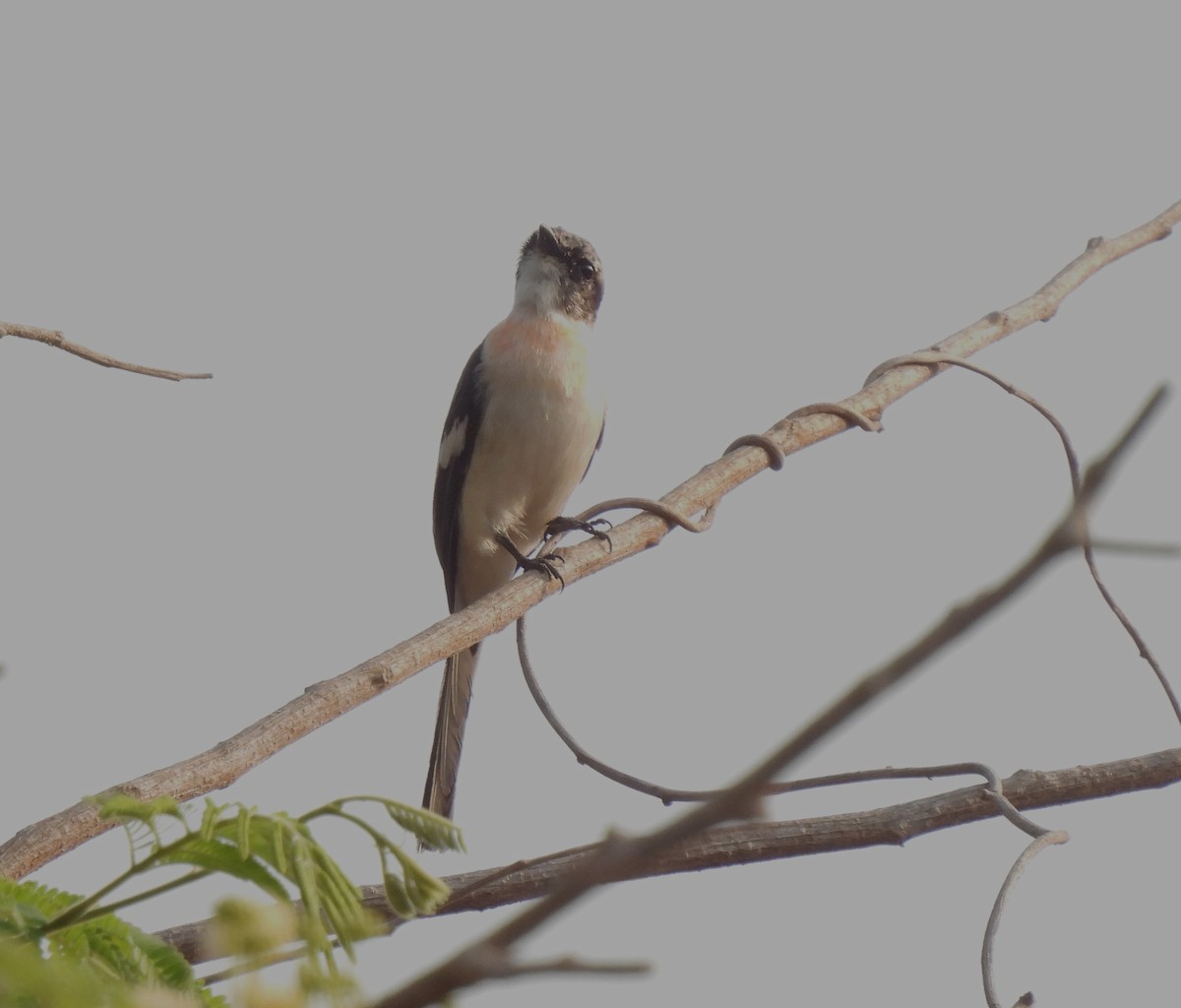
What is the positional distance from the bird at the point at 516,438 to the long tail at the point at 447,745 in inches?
14.6

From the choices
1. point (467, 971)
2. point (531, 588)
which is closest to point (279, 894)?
point (467, 971)

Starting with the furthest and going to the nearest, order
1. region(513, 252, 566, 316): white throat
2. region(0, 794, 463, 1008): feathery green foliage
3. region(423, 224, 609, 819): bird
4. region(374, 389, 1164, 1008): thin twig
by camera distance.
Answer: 1. region(513, 252, 566, 316): white throat
2. region(423, 224, 609, 819): bird
3. region(0, 794, 463, 1008): feathery green foliage
4. region(374, 389, 1164, 1008): thin twig

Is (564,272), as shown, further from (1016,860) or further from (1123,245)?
(1016,860)

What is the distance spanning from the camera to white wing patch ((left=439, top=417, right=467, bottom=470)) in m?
6.88

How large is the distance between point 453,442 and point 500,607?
11.1ft

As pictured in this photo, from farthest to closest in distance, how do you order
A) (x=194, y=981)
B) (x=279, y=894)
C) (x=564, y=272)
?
(x=564, y=272)
(x=194, y=981)
(x=279, y=894)

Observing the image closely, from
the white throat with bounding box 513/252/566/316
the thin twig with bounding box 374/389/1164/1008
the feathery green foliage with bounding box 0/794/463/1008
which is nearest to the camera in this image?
the thin twig with bounding box 374/389/1164/1008

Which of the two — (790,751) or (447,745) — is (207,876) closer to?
(790,751)

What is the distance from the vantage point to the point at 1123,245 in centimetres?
465

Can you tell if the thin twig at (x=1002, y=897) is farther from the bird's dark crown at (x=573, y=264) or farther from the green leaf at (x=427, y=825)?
the bird's dark crown at (x=573, y=264)

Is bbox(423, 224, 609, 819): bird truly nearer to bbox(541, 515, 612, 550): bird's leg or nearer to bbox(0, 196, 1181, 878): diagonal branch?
bbox(541, 515, 612, 550): bird's leg

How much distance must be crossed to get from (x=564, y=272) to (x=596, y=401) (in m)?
0.87

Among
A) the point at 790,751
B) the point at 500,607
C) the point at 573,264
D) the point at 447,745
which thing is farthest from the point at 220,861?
the point at 573,264

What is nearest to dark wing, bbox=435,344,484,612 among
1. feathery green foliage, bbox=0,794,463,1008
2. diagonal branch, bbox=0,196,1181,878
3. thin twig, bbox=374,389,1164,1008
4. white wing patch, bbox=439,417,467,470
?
white wing patch, bbox=439,417,467,470
